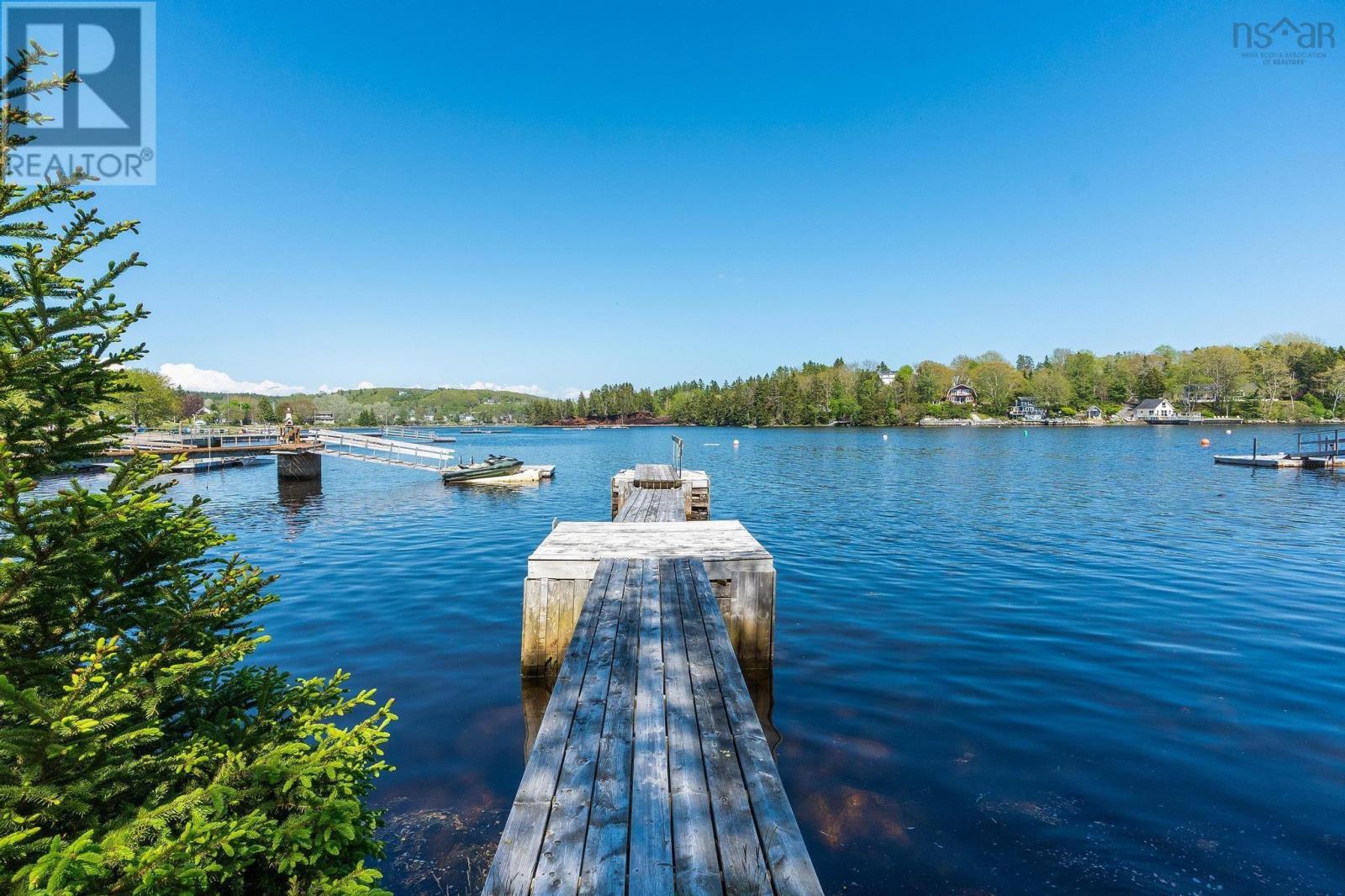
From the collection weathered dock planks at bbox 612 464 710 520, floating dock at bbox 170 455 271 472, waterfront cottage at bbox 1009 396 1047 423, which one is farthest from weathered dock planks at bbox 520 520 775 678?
waterfront cottage at bbox 1009 396 1047 423

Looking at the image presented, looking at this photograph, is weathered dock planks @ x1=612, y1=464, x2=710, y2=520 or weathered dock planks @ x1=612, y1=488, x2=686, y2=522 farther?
weathered dock planks @ x1=612, y1=464, x2=710, y2=520

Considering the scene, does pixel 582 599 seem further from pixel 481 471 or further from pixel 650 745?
pixel 481 471

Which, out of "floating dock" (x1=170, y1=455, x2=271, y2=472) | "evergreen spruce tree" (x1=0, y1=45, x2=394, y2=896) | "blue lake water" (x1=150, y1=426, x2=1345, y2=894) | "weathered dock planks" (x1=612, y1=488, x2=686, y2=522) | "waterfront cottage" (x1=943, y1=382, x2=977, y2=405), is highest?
"waterfront cottage" (x1=943, y1=382, x2=977, y2=405)

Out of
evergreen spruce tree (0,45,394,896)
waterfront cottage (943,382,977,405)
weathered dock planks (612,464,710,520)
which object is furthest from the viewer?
waterfront cottage (943,382,977,405)

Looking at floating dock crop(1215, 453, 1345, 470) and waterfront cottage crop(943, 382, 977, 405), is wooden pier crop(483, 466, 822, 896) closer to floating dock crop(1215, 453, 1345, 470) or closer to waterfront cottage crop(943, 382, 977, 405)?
floating dock crop(1215, 453, 1345, 470)

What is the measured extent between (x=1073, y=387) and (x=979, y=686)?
16312cm

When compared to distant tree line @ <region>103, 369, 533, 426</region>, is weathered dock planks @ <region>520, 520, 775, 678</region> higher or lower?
lower

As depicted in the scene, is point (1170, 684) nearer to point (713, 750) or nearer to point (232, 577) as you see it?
point (713, 750)

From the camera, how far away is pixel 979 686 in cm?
800

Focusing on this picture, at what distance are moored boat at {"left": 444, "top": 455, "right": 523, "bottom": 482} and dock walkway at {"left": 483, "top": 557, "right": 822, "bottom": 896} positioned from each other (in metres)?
29.2

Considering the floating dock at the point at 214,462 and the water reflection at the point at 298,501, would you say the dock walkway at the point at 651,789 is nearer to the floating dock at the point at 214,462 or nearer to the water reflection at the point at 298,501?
the water reflection at the point at 298,501

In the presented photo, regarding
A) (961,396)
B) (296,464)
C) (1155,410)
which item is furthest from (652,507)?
(961,396)

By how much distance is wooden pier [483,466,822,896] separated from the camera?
2.85 meters

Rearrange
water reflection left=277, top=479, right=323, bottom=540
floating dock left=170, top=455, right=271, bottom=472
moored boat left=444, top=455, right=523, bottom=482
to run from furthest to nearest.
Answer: floating dock left=170, top=455, right=271, bottom=472 → moored boat left=444, top=455, right=523, bottom=482 → water reflection left=277, top=479, right=323, bottom=540
